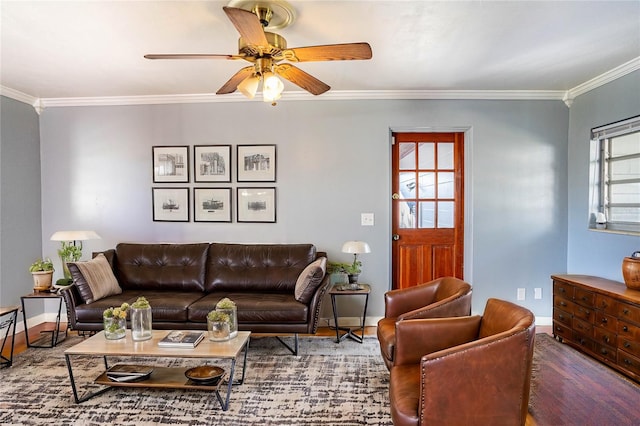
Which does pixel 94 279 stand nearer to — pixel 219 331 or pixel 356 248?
pixel 219 331

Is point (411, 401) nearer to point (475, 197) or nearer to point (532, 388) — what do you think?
point (532, 388)

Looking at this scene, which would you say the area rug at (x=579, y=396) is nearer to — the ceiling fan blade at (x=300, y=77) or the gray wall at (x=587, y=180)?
the gray wall at (x=587, y=180)

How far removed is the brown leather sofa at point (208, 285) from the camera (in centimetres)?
335

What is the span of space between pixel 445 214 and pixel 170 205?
10.1 feet

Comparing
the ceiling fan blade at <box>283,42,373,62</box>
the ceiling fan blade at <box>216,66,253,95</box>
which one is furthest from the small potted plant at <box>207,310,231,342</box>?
the ceiling fan blade at <box>283,42,373,62</box>

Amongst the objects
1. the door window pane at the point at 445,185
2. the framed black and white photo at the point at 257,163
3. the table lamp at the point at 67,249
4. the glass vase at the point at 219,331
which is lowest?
the glass vase at the point at 219,331

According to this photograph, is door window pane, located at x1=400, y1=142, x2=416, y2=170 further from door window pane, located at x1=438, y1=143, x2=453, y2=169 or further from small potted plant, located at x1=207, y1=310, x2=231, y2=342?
small potted plant, located at x1=207, y1=310, x2=231, y2=342

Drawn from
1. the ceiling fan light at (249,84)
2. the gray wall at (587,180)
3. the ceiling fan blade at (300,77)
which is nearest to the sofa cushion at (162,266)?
the ceiling fan light at (249,84)

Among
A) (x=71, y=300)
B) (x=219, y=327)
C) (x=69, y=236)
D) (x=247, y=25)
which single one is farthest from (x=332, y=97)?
(x=71, y=300)

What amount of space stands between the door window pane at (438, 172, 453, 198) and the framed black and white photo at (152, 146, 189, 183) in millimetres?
2832

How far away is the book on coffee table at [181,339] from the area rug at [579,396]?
199 cm

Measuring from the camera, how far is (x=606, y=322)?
3.07 meters

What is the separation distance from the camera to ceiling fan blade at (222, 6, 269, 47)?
1737mm

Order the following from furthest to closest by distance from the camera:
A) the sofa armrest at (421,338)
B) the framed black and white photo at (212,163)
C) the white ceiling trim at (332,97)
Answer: the framed black and white photo at (212,163) < the white ceiling trim at (332,97) < the sofa armrest at (421,338)
